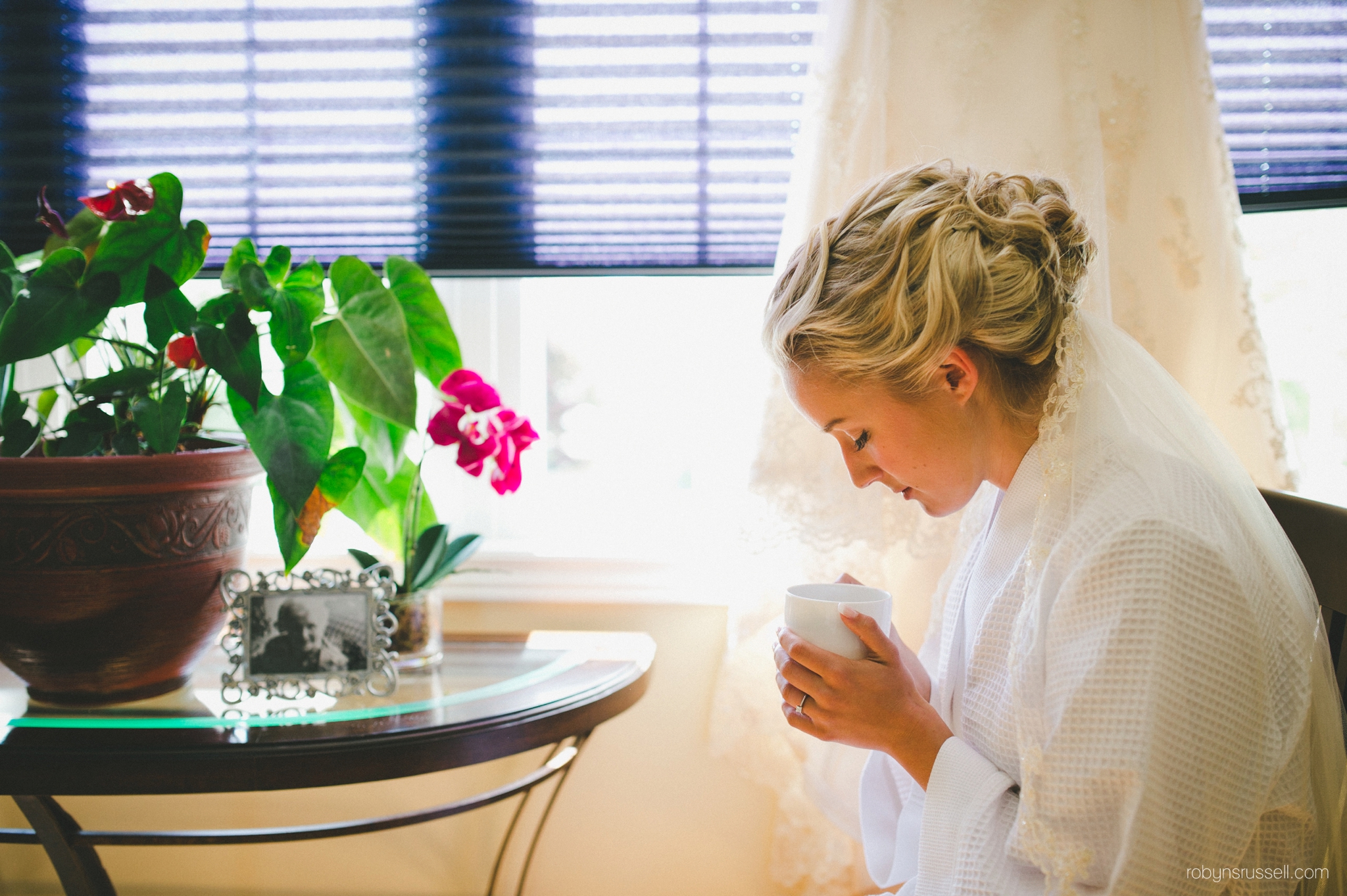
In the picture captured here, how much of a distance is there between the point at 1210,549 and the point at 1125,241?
700 mm

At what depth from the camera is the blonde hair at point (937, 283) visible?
29.6 inches

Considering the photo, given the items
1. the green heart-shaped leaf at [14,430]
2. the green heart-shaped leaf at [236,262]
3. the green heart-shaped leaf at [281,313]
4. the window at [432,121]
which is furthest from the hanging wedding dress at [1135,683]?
the green heart-shaped leaf at [14,430]

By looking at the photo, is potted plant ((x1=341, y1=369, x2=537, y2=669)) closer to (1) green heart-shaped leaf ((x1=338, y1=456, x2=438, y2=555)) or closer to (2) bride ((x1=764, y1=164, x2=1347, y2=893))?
(1) green heart-shaped leaf ((x1=338, y1=456, x2=438, y2=555))

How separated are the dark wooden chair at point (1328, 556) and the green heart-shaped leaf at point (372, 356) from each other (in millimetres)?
950

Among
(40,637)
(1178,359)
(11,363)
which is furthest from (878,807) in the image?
(11,363)

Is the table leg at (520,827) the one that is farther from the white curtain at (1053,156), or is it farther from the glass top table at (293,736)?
the white curtain at (1053,156)

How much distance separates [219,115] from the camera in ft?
4.59

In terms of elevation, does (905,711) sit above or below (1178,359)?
below

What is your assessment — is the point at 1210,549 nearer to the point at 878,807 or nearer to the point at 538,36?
the point at 878,807

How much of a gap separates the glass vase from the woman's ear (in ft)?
2.33

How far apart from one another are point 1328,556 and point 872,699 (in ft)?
1.50

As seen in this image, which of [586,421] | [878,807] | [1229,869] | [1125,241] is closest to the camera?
[1229,869]

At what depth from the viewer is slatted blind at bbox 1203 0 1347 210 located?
1.26 metres

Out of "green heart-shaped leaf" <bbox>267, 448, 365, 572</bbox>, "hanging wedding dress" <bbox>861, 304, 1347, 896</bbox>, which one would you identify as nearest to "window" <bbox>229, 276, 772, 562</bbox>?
"green heart-shaped leaf" <bbox>267, 448, 365, 572</bbox>
